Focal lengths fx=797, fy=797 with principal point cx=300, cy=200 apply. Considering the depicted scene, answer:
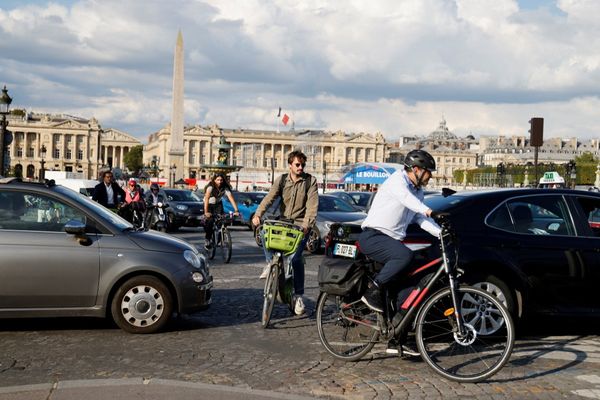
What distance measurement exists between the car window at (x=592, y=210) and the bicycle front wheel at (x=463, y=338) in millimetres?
2417

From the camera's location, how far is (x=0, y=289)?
297 inches

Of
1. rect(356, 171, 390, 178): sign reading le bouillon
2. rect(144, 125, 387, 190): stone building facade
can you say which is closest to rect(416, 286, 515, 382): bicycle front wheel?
rect(356, 171, 390, 178): sign reading le bouillon

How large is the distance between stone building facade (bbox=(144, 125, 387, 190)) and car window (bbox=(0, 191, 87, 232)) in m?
157

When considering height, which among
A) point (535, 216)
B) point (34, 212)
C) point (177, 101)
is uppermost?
point (177, 101)

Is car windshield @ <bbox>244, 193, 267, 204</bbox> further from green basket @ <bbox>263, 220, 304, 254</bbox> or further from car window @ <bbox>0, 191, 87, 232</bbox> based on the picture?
car window @ <bbox>0, 191, 87, 232</bbox>

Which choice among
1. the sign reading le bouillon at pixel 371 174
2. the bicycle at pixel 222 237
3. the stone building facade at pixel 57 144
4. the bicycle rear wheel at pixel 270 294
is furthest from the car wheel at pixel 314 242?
the stone building facade at pixel 57 144

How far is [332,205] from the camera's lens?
71.1 ft

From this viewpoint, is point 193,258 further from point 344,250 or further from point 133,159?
point 133,159

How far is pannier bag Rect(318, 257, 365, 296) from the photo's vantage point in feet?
21.7

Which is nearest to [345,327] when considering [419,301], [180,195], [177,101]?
[419,301]

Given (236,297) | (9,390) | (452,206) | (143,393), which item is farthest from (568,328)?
(9,390)

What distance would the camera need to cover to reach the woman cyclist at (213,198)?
14.6 m

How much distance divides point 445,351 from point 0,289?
418 cm

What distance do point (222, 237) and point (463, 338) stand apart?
943cm
